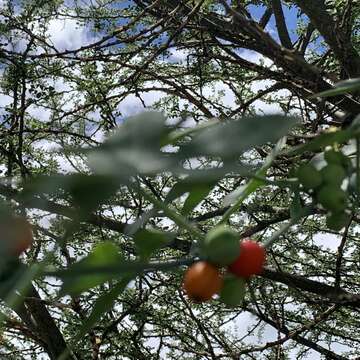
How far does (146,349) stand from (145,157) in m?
2.98

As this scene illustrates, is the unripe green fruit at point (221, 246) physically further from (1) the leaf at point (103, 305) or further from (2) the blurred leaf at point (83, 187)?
(2) the blurred leaf at point (83, 187)

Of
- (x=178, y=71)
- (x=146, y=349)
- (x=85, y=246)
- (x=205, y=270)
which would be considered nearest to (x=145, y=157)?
(x=205, y=270)

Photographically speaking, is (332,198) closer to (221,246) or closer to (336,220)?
(336,220)

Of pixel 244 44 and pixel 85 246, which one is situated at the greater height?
pixel 244 44

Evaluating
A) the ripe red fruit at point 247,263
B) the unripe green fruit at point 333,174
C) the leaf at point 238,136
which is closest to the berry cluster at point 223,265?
the ripe red fruit at point 247,263

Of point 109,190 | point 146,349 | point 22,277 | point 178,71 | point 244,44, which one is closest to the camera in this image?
point 109,190

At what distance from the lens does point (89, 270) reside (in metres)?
0.47

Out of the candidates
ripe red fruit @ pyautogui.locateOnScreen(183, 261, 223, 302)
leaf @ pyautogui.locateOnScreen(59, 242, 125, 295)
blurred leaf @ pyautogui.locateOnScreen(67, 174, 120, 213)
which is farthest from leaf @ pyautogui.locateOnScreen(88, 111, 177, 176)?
ripe red fruit @ pyautogui.locateOnScreen(183, 261, 223, 302)

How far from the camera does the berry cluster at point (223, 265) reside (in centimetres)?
58

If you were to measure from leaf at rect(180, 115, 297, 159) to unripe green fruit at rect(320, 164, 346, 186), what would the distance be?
27 centimetres

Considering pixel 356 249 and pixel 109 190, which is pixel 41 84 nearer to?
pixel 356 249

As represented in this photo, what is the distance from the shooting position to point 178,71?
3.88 m

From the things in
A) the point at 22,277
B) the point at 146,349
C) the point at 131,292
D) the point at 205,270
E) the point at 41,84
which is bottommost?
the point at 22,277

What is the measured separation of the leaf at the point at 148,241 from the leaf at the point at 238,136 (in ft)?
0.62
